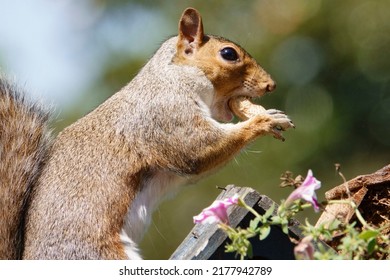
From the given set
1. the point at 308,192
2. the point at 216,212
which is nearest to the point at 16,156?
the point at 216,212

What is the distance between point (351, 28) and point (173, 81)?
380cm

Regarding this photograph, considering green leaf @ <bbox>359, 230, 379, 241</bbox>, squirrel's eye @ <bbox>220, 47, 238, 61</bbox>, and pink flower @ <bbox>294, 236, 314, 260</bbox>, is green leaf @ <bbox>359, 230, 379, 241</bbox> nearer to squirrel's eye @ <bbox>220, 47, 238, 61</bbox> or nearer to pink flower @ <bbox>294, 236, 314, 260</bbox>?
pink flower @ <bbox>294, 236, 314, 260</bbox>

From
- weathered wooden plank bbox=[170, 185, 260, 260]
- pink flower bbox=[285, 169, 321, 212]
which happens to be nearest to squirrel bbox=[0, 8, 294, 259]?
weathered wooden plank bbox=[170, 185, 260, 260]

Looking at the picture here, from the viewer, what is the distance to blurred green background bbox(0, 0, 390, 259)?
21.0 ft

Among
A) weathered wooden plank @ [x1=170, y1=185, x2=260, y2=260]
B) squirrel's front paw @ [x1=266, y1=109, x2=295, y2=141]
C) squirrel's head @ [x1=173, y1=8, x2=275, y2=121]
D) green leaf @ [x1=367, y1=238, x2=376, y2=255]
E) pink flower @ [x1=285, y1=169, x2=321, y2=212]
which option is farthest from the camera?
squirrel's head @ [x1=173, y1=8, x2=275, y2=121]

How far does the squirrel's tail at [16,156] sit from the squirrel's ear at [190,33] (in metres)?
0.63

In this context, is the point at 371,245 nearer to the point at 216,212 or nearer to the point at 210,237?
the point at 216,212

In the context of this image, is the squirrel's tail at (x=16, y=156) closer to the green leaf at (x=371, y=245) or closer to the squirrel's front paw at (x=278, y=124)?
the squirrel's front paw at (x=278, y=124)

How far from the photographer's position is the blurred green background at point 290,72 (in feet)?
21.0

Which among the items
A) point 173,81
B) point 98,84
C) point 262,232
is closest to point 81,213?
point 173,81

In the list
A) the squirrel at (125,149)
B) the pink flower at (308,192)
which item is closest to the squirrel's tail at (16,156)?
the squirrel at (125,149)

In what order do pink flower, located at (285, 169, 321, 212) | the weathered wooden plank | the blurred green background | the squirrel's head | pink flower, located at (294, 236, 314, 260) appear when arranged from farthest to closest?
the blurred green background, the squirrel's head, the weathered wooden plank, pink flower, located at (285, 169, 321, 212), pink flower, located at (294, 236, 314, 260)

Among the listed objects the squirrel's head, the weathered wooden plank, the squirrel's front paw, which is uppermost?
the squirrel's head

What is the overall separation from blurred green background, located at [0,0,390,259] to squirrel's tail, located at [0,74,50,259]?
2.60 metres
